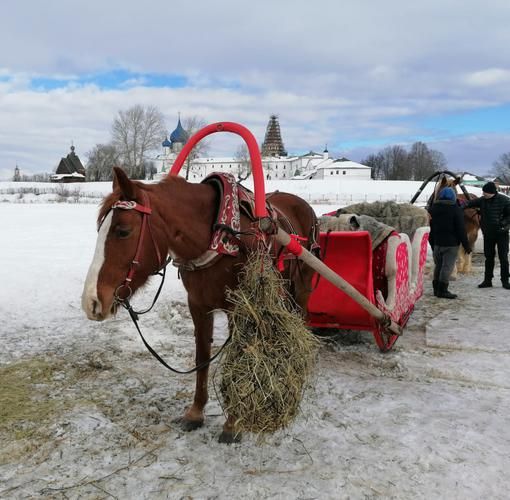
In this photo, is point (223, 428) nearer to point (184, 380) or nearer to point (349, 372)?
point (184, 380)

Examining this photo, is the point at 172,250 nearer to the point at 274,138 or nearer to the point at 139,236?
the point at 139,236

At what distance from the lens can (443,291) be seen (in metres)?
7.74

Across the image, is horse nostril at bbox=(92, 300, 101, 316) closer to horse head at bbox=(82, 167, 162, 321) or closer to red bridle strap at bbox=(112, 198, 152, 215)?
horse head at bbox=(82, 167, 162, 321)

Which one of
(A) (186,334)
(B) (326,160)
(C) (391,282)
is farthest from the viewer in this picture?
(B) (326,160)

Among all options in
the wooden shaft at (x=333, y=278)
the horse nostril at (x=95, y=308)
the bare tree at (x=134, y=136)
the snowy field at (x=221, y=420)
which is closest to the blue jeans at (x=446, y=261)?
the snowy field at (x=221, y=420)

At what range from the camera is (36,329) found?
5336mm

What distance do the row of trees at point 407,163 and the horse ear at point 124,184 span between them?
291 feet

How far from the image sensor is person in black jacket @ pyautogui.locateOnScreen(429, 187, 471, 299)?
7688 millimetres

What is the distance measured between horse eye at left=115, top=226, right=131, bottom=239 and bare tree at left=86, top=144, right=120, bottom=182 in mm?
68234

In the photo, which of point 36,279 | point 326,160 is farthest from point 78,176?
point 36,279

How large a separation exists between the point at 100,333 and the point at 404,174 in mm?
93172

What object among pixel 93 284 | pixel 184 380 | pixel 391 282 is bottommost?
pixel 184 380

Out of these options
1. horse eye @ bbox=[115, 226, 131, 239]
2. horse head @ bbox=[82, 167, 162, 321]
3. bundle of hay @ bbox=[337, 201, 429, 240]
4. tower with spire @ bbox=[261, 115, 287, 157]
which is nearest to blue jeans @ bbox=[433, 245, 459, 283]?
bundle of hay @ bbox=[337, 201, 429, 240]

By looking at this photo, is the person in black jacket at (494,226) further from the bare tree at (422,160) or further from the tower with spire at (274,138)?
the tower with spire at (274,138)
